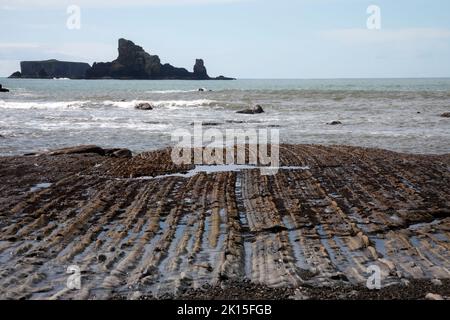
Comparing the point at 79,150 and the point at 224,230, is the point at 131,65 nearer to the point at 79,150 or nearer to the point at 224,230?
the point at 79,150

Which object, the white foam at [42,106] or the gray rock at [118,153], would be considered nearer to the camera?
the gray rock at [118,153]

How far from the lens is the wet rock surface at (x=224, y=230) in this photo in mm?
7148

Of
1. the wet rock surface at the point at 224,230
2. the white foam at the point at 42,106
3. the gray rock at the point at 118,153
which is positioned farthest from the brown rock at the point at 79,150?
the white foam at the point at 42,106

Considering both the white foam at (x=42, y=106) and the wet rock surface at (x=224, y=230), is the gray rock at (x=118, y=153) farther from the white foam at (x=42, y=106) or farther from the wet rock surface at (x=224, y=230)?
the white foam at (x=42, y=106)

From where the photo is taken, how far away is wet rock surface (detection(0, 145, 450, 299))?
7.15 meters

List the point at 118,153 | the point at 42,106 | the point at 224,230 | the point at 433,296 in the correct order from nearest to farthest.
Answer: the point at 433,296 < the point at 224,230 < the point at 118,153 < the point at 42,106

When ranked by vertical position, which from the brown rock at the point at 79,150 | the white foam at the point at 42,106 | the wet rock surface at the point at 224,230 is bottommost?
the wet rock surface at the point at 224,230

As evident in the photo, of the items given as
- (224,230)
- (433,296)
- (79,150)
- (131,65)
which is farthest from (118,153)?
(131,65)

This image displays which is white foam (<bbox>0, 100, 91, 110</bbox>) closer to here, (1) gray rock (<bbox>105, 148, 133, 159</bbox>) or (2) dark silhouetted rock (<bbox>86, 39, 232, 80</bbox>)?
(1) gray rock (<bbox>105, 148, 133, 159</bbox>)

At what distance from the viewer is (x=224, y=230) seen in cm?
969

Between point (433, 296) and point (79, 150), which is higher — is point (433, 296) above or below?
below

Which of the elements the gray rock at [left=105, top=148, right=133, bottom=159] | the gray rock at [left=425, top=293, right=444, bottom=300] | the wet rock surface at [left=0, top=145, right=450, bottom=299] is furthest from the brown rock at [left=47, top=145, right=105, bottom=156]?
the gray rock at [left=425, top=293, right=444, bottom=300]

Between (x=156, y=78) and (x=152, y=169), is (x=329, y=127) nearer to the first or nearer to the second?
(x=152, y=169)

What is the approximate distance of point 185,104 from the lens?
57.5 metres
